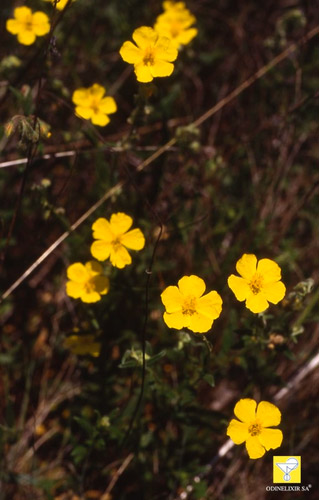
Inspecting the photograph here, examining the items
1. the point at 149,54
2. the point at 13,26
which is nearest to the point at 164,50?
the point at 149,54

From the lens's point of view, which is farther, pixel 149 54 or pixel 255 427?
pixel 149 54

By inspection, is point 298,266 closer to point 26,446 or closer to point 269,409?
point 269,409

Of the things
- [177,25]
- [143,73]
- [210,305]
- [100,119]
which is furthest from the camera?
[177,25]

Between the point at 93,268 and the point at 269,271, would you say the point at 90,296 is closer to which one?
the point at 93,268

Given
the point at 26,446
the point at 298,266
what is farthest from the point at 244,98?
the point at 26,446

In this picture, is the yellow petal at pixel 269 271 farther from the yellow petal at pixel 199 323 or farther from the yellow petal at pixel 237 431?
the yellow petal at pixel 237 431

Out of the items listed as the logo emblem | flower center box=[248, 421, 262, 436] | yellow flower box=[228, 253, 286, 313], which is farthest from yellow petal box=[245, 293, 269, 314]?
the logo emblem
